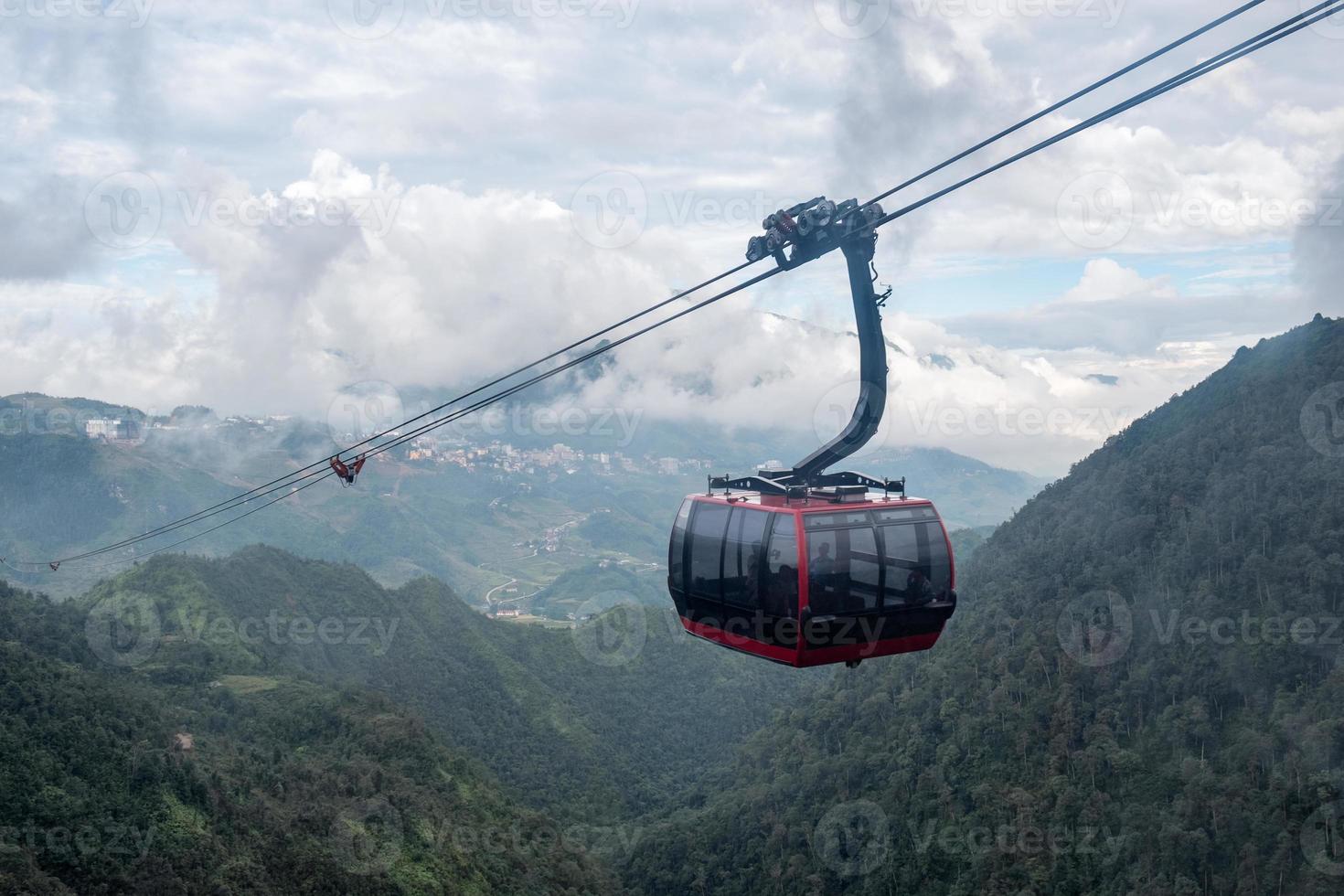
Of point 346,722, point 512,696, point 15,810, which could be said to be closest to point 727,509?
point 15,810

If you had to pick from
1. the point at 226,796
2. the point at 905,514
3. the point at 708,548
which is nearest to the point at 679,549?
the point at 708,548

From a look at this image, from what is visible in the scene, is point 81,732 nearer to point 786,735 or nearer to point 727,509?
point 727,509

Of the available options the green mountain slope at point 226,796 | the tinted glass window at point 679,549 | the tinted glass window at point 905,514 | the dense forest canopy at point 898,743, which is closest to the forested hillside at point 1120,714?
the dense forest canopy at point 898,743

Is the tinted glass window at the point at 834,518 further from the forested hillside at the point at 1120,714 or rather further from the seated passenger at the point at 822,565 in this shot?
the forested hillside at the point at 1120,714

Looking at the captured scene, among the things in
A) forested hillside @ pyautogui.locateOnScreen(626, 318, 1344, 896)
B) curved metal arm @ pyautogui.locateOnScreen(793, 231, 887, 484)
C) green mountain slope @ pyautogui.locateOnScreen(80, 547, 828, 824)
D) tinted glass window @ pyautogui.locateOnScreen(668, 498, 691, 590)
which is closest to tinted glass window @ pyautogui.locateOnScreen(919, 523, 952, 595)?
curved metal arm @ pyautogui.locateOnScreen(793, 231, 887, 484)

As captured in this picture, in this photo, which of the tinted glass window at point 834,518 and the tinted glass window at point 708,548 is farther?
the tinted glass window at point 708,548

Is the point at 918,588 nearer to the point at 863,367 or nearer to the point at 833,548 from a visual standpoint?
the point at 833,548
